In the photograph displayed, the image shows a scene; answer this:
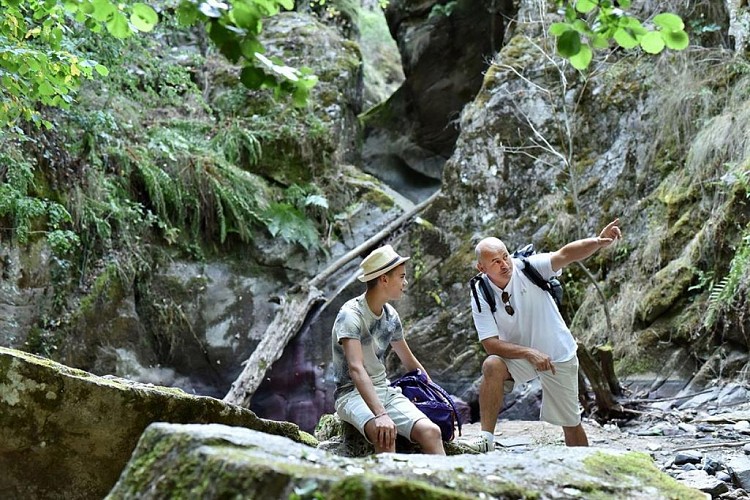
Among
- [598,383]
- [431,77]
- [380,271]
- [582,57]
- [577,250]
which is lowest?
[598,383]

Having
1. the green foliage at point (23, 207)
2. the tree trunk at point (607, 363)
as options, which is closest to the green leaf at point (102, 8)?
the tree trunk at point (607, 363)

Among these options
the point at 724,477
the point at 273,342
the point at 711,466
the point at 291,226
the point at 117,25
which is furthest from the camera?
the point at 291,226

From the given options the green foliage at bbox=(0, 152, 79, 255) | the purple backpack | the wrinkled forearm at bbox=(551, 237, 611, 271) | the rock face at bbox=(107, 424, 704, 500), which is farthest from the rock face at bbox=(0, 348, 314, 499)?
the green foliage at bbox=(0, 152, 79, 255)

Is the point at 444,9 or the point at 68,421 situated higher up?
the point at 444,9

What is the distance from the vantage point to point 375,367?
447 centimetres

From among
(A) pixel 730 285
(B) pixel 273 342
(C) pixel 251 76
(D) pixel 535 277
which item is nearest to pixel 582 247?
→ (D) pixel 535 277

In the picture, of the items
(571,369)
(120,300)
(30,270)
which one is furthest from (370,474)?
(120,300)

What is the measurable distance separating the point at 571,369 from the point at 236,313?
7.31 meters

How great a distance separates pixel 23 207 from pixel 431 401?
20.6 ft

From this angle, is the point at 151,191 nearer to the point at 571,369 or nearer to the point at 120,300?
the point at 120,300

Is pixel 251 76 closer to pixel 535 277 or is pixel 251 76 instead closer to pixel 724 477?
pixel 535 277

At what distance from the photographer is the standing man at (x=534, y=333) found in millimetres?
4859

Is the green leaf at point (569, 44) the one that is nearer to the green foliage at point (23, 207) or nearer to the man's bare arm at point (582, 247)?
the man's bare arm at point (582, 247)

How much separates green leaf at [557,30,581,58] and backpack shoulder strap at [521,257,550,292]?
2680 millimetres
